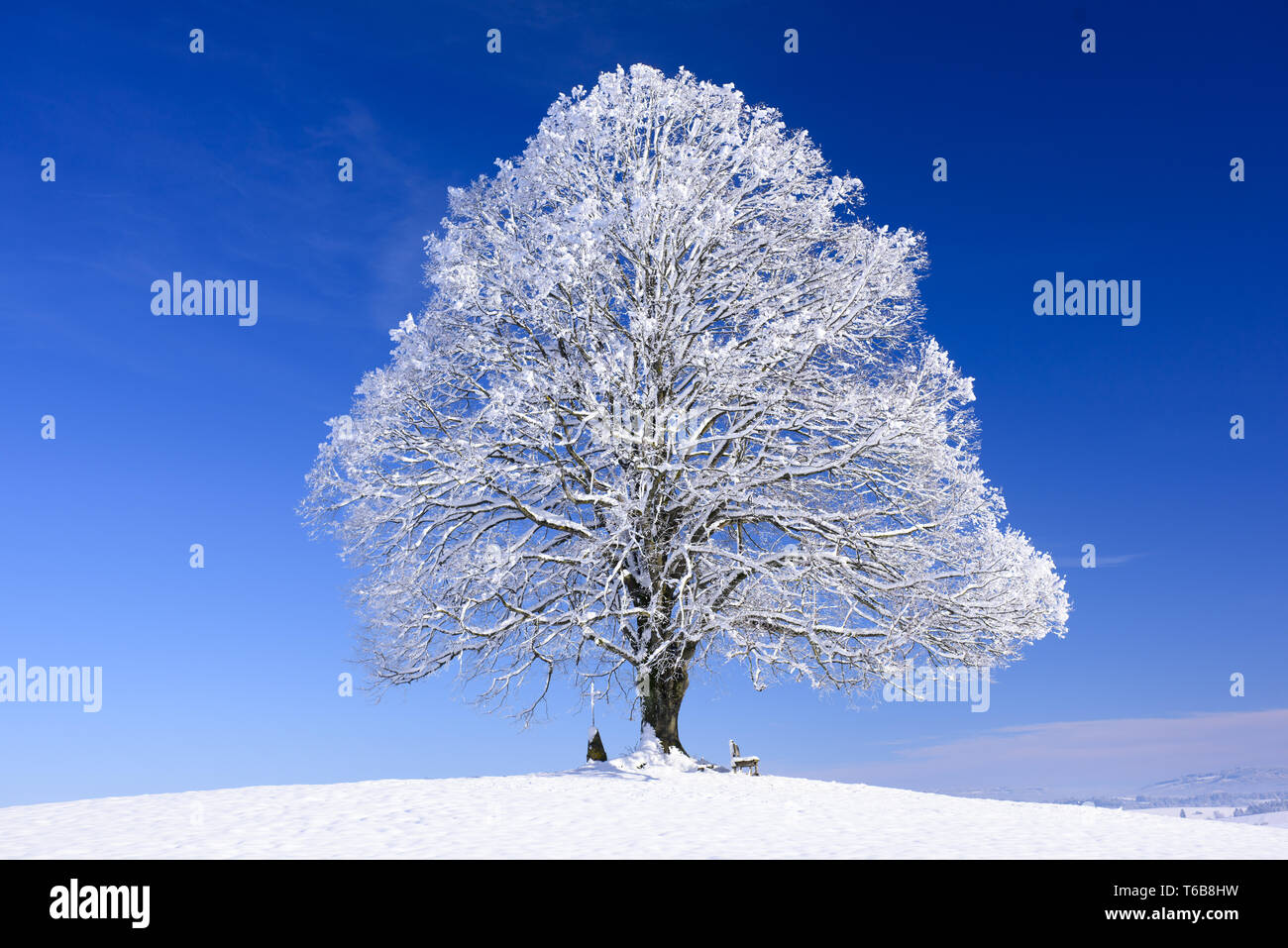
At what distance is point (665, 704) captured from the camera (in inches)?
669

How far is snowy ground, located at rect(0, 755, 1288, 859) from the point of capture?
1012 centimetres

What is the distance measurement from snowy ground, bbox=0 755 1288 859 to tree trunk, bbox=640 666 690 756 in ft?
3.22

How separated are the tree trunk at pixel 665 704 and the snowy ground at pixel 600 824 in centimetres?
98

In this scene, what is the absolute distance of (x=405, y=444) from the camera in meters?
17.4

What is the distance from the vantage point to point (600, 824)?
38.0 ft

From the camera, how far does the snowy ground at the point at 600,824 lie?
10117 mm

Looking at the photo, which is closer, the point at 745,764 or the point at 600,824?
the point at 600,824

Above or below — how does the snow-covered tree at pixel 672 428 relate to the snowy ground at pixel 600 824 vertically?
above

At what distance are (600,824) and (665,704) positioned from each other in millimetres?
5488

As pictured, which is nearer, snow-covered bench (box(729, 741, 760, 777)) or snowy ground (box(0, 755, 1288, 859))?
snowy ground (box(0, 755, 1288, 859))

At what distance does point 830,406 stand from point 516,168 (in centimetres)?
746

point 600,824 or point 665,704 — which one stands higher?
point 665,704
